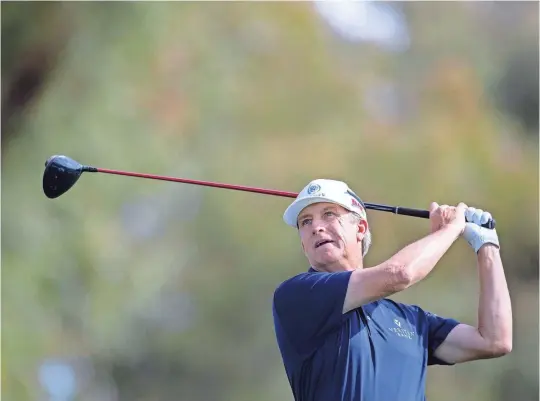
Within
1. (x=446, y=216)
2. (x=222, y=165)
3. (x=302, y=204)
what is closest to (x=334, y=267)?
(x=302, y=204)

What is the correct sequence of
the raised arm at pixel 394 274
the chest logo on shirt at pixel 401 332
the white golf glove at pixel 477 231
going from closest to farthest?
the raised arm at pixel 394 274, the chest logo on shirt at pixel 401 332, the white golf glove at pixel 477 231

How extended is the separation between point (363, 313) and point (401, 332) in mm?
118

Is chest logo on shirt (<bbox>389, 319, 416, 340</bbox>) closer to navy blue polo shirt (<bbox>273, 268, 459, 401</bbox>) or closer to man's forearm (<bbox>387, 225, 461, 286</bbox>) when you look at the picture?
navy blue polo shirt (<bbox>273, 268, 459, 401</bbox>)

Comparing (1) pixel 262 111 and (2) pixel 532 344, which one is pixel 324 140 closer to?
(1) pixel 262 111

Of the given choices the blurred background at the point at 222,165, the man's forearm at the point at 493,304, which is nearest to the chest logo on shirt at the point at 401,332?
the man's forearm at the point at 493,304

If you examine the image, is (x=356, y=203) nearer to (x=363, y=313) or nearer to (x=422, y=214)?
(x=422, y=214)

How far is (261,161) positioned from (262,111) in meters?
0.44

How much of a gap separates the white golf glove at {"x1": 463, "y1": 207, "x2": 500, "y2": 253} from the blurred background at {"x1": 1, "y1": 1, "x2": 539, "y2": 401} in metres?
3.91

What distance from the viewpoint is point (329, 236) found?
2.31 meters

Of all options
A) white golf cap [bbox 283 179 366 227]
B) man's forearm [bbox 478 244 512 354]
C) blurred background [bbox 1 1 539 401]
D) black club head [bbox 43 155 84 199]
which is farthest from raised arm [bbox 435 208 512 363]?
blurred background [bbox 1 1 539 401]

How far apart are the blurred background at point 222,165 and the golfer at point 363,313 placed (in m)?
3.97

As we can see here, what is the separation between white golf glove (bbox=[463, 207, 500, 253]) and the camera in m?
2.43

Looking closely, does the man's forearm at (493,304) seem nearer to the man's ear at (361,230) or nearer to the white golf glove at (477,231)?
the white golf glove at (477,231)

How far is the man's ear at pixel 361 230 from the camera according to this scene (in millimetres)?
2402
